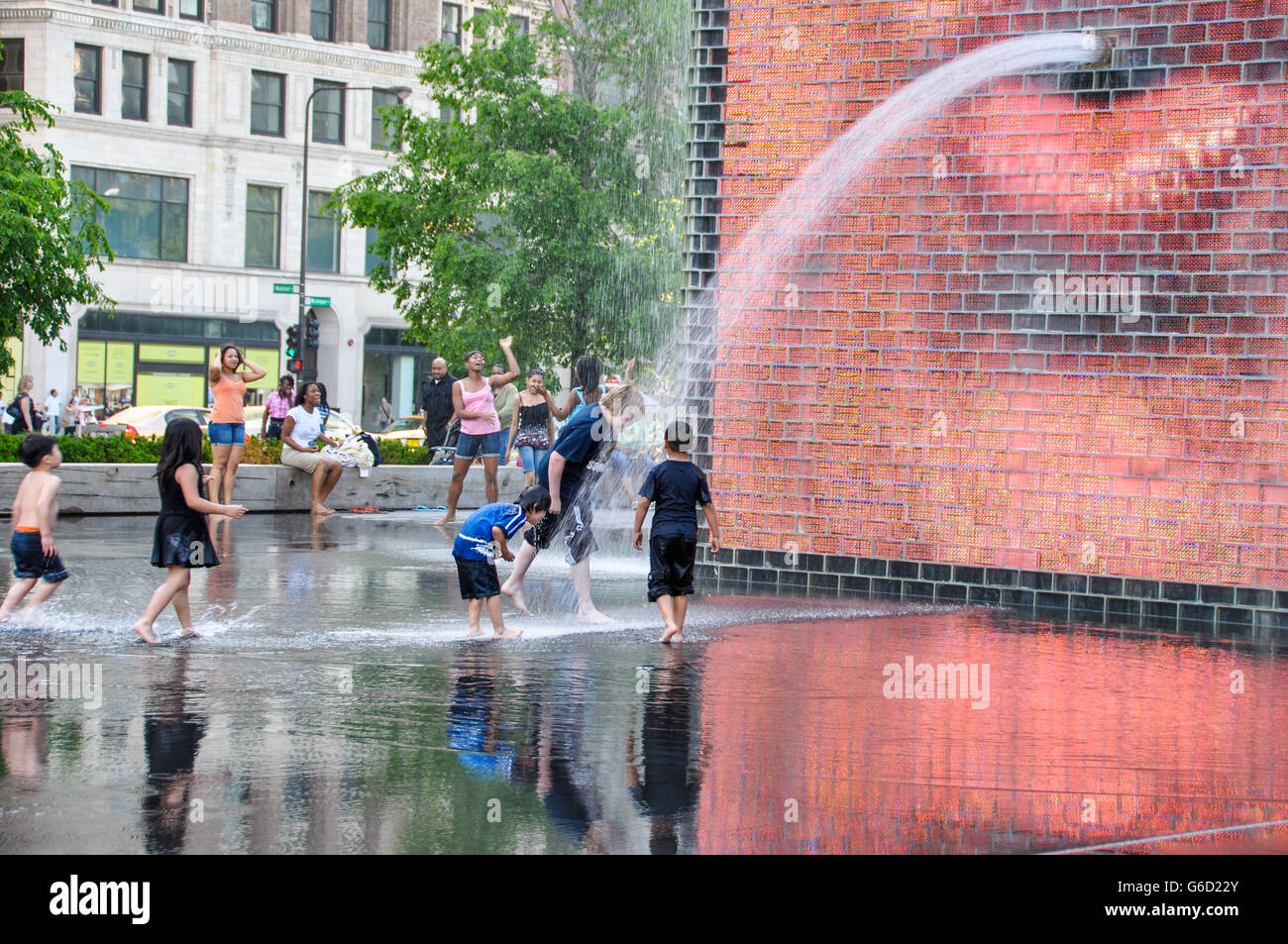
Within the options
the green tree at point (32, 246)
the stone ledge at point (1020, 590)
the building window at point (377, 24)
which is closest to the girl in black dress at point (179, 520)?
the stone ledge at point (1020, 590)

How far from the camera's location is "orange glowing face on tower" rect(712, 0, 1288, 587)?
12836mm

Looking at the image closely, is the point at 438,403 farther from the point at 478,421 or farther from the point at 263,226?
the point at 263,226

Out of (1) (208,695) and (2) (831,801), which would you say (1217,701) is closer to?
(2) (831,801)

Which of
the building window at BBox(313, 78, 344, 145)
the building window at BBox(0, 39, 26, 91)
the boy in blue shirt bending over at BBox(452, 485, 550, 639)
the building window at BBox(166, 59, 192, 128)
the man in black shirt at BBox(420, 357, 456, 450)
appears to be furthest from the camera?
the building window at BBox(313, 78, 344, 145)

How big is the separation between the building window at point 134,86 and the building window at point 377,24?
7.20 metres

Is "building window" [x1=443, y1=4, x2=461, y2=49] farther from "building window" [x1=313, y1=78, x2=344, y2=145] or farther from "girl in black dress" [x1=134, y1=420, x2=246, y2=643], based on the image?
"girl in black dress" [x1=134, y1=420, x2=246, y2=643]

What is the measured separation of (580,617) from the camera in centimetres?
1142

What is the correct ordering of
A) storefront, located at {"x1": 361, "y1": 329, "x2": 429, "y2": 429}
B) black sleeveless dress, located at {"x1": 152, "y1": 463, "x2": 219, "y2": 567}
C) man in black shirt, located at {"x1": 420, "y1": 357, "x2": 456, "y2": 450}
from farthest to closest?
storefront, located at {"x1": 361, "y1": 329, "x2": 429, "y2": 429}, man in black shirt, located at {"x1": 420, "y1": 357, "x2": 456, "y2": 450}, black sleeveless dress, located at {"x1": 152, "y1": 463, "x2": 219, "y2": 567}

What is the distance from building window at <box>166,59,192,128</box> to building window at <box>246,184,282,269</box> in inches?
109

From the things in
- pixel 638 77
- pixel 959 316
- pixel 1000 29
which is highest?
pixel 638 77

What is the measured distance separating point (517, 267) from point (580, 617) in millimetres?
21219

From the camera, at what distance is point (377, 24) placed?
51.7 metres

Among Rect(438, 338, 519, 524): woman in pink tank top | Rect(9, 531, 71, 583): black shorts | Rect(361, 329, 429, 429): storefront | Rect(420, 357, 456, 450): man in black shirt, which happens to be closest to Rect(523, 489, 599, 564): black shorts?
Rect(9, 531, 71, 583): black shorts
